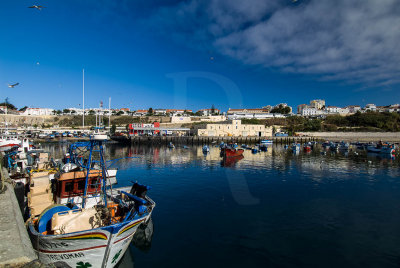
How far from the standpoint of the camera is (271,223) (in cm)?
1335

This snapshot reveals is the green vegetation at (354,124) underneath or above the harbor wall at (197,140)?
above

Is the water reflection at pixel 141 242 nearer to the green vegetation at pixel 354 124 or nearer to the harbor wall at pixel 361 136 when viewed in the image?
the harbor wall at pixel 361 136

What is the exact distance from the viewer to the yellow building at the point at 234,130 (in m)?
85.4

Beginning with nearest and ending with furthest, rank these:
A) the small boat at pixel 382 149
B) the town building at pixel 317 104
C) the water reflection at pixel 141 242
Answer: the water reflection at pixel 141 242 → the small boat at pixel 382 149 → the town building at pixel 317 104

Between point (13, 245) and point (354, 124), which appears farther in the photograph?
point (354, 124)

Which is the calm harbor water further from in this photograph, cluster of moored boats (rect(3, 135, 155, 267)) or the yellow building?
the yellow building

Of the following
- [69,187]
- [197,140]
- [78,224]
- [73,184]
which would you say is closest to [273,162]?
[73,184]

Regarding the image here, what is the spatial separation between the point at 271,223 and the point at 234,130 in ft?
247

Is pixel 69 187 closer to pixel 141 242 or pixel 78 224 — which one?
pixel 78 224

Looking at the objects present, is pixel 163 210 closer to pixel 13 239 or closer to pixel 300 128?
pixel 13 239

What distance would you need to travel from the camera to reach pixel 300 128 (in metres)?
105

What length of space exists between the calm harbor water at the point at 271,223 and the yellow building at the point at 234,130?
60.2 meters

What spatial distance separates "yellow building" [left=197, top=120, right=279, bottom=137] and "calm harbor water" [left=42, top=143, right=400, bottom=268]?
60.2 meters

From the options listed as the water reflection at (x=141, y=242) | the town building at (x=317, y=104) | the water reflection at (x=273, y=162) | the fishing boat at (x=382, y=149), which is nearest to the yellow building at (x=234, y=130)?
the fishing boat at (x=382, y=149)
